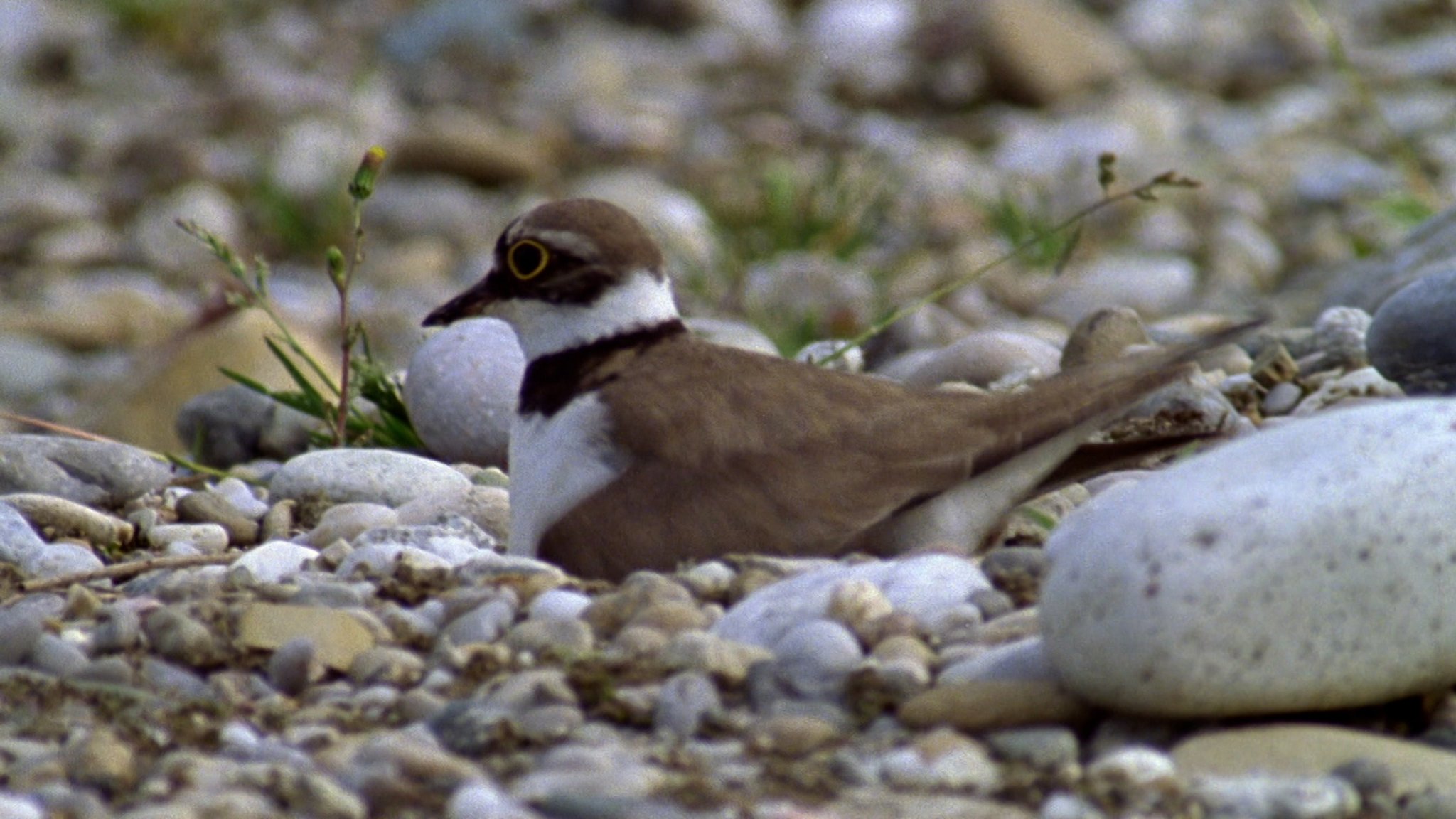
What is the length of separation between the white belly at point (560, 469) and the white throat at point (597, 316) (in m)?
0.23

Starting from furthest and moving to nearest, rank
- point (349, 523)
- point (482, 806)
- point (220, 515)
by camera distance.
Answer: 1. point (220, 515)
2. point (349, 523)
3. point (482, 806)

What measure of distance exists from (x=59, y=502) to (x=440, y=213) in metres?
7.67

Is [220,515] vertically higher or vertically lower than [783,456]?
higher

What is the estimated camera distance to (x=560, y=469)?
422 cm

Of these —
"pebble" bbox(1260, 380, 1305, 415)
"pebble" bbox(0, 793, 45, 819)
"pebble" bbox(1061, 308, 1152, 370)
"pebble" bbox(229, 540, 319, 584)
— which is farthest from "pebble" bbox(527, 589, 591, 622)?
"pebble" bbox(1260, 380, 1305, 415)

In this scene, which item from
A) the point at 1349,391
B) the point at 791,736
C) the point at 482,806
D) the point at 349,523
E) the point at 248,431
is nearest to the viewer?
the point at 482,806

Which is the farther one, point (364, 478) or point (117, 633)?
point (364, 478)

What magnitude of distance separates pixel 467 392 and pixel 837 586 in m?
2.27

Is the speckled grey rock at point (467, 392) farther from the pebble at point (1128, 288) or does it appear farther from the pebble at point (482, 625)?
the pebble at point (1128, 288)

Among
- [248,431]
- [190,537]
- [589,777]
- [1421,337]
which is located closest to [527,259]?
[190,537]

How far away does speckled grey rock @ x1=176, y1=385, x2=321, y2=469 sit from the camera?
626cm

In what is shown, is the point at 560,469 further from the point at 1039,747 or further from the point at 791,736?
the point at 1039,747

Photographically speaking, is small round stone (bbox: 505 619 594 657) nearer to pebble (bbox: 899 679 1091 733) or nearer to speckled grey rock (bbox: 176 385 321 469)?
pebble (bbox: 899 679 1091 733)

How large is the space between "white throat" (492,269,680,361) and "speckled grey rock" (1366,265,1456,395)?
183 cm
